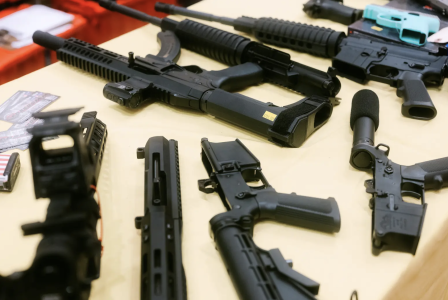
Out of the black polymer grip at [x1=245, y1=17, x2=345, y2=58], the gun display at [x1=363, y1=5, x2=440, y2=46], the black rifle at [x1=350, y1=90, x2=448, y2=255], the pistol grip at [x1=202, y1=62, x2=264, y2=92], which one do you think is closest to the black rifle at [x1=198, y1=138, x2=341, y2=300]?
the black rifle at [x1=350, y1=90, x2=448, y2=255]

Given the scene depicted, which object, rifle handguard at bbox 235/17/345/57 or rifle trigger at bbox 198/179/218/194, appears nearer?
rifle trigger at bbox 198/179/218/194

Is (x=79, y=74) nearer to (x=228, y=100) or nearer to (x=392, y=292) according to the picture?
(x=228, y=100)

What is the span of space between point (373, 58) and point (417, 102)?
→ 0.93ft

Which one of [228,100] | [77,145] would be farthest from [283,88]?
[77,145]

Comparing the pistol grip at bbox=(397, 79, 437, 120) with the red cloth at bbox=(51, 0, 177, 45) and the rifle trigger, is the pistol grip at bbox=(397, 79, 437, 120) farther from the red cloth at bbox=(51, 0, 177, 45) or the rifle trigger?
the red cloth at bbox=(51, 0, 177, 45)

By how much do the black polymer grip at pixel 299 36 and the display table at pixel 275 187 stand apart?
0.64 feet

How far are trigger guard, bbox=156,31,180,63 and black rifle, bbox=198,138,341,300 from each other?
0.62m

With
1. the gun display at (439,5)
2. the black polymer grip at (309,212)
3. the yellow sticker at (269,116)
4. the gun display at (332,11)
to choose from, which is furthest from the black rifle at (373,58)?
the black polymer grip at (309,212)

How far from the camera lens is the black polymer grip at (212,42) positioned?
5.40 ft

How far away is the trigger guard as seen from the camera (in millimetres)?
1680

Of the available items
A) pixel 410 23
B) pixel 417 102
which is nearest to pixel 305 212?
pixel 417 102

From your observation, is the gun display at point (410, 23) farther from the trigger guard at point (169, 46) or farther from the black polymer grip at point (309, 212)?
the black polymer grip at point (309, 212)

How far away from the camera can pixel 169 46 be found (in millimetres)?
1747

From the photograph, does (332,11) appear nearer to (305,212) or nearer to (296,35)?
(296,35)
